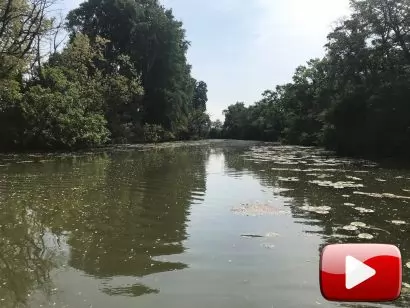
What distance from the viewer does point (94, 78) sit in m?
42.7

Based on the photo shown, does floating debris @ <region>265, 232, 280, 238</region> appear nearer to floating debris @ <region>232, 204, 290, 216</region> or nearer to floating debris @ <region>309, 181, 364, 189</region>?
floating debris @ <region>232, 204, 290, 216</region>

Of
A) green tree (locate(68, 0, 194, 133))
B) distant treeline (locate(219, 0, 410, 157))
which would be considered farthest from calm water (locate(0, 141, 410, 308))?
green tree (locate(68, 0, 194, 133))

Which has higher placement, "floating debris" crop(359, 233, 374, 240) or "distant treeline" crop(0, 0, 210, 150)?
"distant treeline" crop(0, 0, 210, 150)

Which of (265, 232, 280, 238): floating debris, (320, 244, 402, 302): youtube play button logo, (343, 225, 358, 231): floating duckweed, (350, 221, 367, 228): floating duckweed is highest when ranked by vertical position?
(320, 244, 402, 302): youtube play button logo

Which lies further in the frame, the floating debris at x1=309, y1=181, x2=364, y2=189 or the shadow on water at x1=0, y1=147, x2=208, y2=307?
the floating debris at x1=309, y1=181, x2=364, y2=189

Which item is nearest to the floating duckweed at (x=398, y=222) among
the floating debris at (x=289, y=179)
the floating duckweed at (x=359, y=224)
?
the floating duckweed at (x=359, y=224)

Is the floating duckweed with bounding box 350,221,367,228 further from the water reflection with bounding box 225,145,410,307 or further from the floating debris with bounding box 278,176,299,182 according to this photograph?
the floating debris with bounding box 278,176,299,182

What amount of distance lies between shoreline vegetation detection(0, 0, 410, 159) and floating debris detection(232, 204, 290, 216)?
18.1 m

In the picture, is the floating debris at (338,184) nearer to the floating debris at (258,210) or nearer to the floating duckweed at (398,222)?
the floating debris at (258,210)

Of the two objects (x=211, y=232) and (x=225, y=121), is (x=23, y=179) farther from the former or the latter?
(x=225, y=121)

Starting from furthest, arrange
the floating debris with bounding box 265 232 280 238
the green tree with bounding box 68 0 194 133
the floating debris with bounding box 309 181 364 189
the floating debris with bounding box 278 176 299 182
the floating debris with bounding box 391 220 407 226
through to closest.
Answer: the green tree with bounding box 68 0 194 133, the floating debris with bounding box 278 176 299 182, the floating debris with bounding box 309 181 364 189, the floating debris with bounding box 391 220 407 226, the floating debris with bounding box 265 232 280 238

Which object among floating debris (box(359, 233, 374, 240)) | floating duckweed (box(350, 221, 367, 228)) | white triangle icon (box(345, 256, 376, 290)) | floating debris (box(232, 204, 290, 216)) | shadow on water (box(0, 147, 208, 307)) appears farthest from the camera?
floating debris (box(232, 204, 290, 216))

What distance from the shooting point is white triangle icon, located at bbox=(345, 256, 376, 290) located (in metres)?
1.31

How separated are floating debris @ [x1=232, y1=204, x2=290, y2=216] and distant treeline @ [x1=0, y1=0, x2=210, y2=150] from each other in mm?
18096
